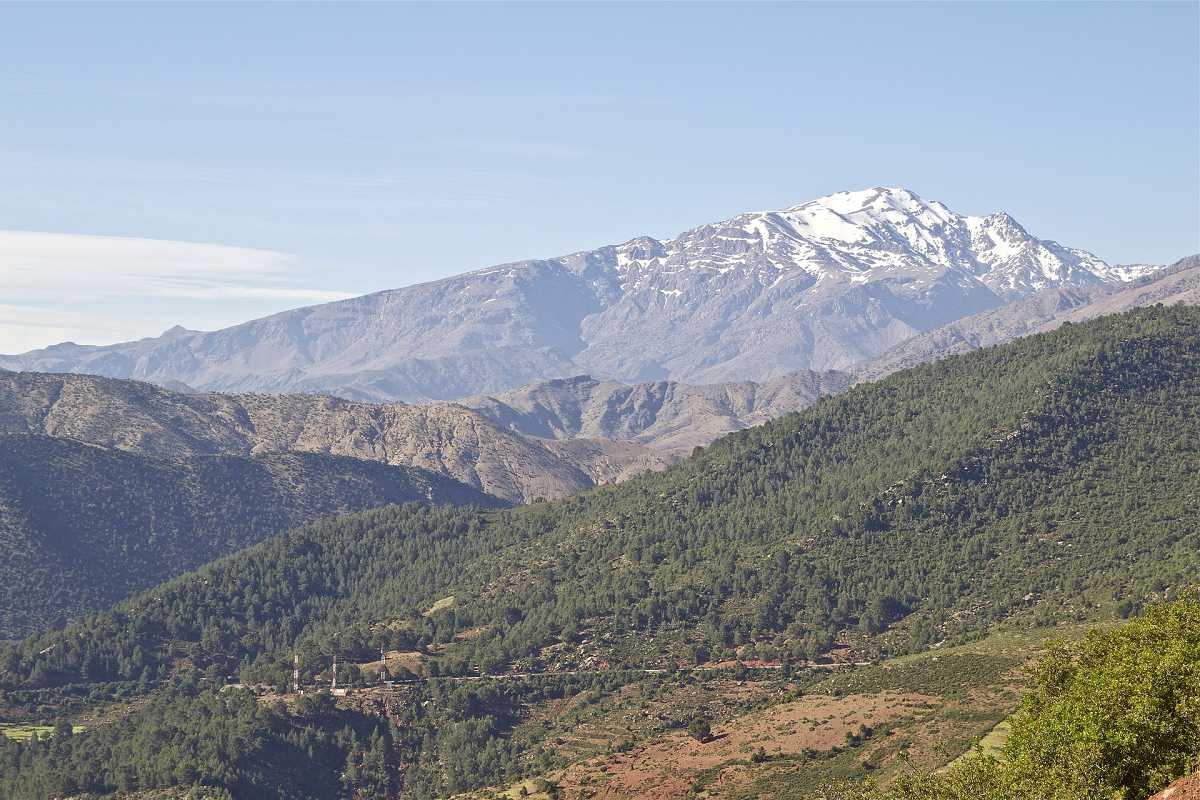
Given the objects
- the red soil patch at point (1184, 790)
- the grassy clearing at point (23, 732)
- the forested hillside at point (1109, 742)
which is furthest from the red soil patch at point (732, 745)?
the grassy clearing at point (23, 732)

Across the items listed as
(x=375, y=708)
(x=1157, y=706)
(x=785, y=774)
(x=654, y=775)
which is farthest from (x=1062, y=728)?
(x=375, y=708)

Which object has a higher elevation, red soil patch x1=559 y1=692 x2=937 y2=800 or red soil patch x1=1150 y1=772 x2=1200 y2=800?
red soil patch x1=1150 y1=772 x2=1200 y2=800

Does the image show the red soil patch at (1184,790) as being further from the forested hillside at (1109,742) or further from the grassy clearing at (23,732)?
the grassy clearing at (23,732)

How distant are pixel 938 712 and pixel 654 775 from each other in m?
31.8

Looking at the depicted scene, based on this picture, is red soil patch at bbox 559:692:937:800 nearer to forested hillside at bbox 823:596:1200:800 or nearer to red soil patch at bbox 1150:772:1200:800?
forested hillside at bbox 823:596:1200:800

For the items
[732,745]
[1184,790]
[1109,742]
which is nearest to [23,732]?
[732,745]

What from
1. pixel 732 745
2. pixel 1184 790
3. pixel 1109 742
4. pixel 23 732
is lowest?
pixel 23 732

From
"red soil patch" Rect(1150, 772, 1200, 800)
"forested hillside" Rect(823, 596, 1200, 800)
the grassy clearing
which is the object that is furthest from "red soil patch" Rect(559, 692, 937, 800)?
the grassy clearing

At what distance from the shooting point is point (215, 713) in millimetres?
187625

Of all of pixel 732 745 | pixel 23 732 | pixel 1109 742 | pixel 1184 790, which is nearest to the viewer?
pixel 1184 790

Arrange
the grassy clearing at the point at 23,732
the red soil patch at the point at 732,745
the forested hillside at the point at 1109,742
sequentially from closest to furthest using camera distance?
1. the forested hillside at the point at 1109,742
2. the red soil patch at the point at 732,745
3. the grassy clearing at the point at 23,732

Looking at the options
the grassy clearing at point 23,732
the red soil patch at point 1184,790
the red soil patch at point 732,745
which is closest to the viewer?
the red soil patch at point 1184,790

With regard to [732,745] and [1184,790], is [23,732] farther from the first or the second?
[1184,790]

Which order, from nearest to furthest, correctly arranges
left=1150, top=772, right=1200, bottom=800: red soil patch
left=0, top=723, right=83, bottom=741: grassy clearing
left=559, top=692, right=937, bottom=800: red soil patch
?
left=1150, top=772, right=1200, bottom=800: red soil patch
left=559, top=692, right=937, bottom=800: red soil patch
left=0, top=723, right=83, bottom=741: grassy clearing
